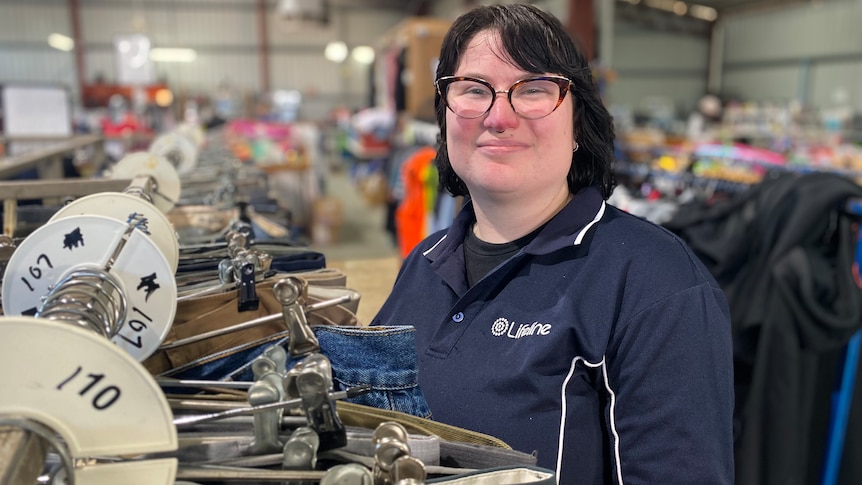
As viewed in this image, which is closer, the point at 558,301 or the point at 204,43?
the point at 558,301

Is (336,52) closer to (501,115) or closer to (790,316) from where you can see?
(790,316)

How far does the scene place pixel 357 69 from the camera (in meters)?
16.1

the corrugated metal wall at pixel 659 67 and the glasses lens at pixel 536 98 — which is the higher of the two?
the corrugated metal wall at pixel 659 67

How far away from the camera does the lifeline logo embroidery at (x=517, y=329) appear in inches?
36.9

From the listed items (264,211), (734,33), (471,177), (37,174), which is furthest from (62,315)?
(734,33)

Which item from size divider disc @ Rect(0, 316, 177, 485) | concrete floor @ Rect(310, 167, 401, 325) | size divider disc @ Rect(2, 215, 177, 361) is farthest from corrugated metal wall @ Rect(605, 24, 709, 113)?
size divider disc @ Rect(0, 316, 177, 485)

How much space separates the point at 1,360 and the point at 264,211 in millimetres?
1626

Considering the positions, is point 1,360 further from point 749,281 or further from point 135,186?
point 749,281

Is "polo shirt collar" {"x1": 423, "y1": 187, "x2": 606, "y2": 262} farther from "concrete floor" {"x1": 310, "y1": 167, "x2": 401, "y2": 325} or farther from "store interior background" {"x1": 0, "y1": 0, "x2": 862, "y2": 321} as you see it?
"store interior background" {"x1": 0, "y1": 0, "x2": 862, "y2": 321}

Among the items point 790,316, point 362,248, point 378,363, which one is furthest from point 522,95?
point 362,248

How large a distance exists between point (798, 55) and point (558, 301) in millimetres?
14067

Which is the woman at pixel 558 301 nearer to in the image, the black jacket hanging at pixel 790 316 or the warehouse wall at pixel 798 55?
the black jacket hanging at pixel 790 316

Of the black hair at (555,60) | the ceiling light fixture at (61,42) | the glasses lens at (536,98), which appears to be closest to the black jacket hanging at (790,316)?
the black hair at (555,60)

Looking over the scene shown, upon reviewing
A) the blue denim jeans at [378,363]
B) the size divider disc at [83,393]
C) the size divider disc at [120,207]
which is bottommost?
the blue denim jeans at [378,363]
